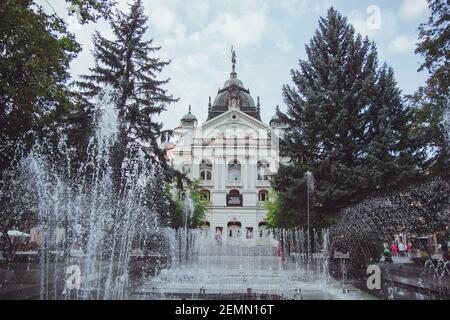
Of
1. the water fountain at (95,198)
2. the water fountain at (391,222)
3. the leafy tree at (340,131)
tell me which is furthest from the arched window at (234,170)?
the water fountain at (391,222)

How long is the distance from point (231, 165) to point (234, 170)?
0.73 meters

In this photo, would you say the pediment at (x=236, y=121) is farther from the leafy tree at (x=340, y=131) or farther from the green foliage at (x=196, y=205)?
the leafy tree at (x=340, y=131)

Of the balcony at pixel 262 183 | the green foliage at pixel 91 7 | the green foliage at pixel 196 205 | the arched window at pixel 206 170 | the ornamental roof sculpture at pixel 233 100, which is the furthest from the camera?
the ornamental roof sculpture at pixel 233 100

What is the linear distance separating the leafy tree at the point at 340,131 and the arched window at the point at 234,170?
29164 millimetres

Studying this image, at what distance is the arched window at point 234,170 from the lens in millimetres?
45781

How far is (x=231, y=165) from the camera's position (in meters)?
46.0

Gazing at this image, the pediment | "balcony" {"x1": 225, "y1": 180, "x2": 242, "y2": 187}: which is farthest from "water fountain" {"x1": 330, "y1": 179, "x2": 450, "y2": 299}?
the pediment

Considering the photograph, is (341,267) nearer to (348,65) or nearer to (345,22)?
(348,65)

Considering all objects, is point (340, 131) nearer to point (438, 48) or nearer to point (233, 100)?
point (438, 48)

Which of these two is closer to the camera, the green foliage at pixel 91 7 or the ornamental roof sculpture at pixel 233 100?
the green foliage at pixel 91 7

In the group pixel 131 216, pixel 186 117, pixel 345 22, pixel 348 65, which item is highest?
pixel 186 117

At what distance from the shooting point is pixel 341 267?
14156 mm
